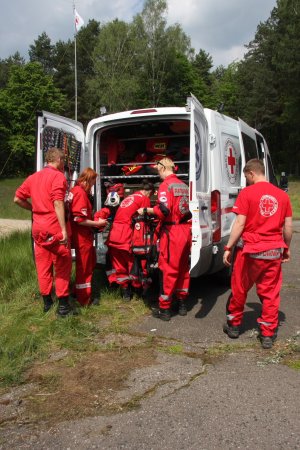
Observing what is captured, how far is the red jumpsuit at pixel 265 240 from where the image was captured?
420cm

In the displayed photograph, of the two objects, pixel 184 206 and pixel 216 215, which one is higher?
pixel 184 206

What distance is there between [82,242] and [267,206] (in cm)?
221

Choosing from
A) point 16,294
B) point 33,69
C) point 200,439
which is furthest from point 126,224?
point 33,69

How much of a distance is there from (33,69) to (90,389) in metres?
53.0

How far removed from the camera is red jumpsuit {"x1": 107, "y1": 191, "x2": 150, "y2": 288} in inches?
220

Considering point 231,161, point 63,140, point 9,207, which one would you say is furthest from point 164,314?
point 9,207

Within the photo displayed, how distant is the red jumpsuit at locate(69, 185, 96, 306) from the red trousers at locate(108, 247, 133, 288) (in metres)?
0.31

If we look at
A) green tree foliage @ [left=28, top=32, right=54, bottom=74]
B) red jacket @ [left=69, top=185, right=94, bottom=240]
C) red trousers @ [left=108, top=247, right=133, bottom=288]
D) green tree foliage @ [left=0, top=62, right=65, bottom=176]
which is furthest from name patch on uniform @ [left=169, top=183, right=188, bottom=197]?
green tree foliage @ [left=28, top=32, right=54, bottom=74]

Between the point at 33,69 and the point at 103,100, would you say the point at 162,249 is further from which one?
the point at 33,69

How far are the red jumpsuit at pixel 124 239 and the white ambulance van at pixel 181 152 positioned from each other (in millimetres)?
606

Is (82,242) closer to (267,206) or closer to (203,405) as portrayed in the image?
(267,206)

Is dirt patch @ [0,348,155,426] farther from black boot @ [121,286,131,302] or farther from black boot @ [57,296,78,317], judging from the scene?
black boot @ [121,286,131,302]

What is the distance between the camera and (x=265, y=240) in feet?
13.8

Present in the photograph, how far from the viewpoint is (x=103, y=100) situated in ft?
132
